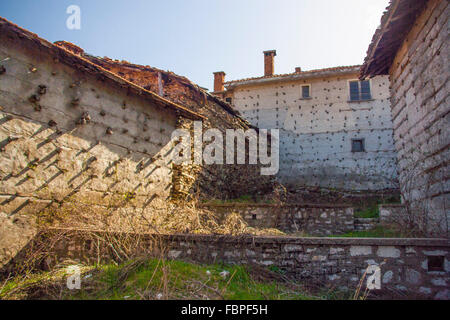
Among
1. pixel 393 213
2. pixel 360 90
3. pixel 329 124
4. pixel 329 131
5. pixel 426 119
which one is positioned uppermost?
pixel 360 90

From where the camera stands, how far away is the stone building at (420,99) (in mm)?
4633

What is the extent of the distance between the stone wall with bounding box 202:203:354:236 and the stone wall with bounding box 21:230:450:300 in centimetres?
431

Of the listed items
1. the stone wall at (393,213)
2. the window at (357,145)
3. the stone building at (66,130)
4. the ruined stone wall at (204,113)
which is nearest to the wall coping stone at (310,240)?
the stone building at (66,130)

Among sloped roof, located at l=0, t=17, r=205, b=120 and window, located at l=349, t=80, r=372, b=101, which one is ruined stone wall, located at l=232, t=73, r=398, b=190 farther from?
sloped roof, located at l=0, t=17, r=205, b=120

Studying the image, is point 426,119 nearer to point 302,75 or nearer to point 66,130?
point 66,130

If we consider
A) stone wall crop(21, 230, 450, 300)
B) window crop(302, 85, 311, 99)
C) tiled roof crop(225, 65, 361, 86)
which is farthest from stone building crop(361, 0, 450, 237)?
window crop(302, 85, 311, 99)

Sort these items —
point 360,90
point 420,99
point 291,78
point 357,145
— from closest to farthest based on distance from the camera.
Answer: point 420,99
point 357,145
point 360,90
point 291,78

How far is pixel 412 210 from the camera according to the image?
598 centimetres

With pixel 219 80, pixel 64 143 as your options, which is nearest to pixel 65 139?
pixel 64 143

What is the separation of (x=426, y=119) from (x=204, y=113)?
7.21 m

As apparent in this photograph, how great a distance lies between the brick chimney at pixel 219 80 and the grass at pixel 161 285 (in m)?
14.6

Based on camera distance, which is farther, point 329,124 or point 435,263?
point 329,124

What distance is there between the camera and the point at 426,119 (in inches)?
205

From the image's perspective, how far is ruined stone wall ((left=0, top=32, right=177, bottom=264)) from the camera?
477 centimetres
